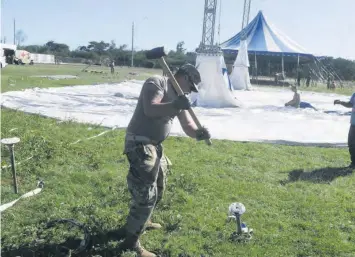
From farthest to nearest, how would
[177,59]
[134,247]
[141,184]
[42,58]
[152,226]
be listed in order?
[42,58] → [177,59] → [152,226] → [134,247] → [141,184]

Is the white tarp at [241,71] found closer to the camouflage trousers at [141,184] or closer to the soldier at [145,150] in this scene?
the soldier at [145,150]

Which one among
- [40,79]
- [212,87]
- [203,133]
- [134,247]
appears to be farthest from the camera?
[40,79]

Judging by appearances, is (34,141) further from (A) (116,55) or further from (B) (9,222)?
(A) (116,55)

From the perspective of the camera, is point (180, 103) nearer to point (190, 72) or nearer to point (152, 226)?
point (190, 72)

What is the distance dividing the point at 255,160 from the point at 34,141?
362cm

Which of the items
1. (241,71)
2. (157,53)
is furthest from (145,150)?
(241,71)

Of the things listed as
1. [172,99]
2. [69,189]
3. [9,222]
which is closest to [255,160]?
[69,189]

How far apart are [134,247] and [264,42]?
2716cm

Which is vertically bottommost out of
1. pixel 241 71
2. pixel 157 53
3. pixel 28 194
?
pixel 28 194

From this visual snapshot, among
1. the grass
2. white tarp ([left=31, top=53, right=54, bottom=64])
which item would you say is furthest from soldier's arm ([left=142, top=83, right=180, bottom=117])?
white tarp ([left=31, top=53, right=54, bottom=64])

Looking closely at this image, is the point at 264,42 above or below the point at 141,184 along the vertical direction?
above

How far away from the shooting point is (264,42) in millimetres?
28625

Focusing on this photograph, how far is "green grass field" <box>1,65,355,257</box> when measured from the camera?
362 centimetres

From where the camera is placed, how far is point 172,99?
130 inches
